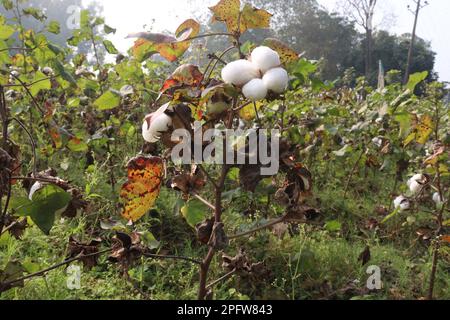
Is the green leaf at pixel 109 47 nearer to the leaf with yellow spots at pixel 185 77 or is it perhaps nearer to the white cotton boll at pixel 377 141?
the leaf with yellow spots at pixel 185 77

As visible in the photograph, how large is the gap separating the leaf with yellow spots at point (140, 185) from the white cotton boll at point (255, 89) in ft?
0.90

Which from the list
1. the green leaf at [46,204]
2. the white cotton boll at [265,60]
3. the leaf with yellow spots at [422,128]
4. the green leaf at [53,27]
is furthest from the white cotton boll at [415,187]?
the green leaf at [53,27]

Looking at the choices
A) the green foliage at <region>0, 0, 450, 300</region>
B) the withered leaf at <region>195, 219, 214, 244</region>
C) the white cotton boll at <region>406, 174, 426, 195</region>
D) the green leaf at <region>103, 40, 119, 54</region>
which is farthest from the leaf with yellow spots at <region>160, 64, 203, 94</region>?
the green leaf at <region>103, 40, 119, 54</region>

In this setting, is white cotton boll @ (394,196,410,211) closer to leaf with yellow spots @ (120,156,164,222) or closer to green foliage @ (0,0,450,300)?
green foliage @ (0,0,450,300)

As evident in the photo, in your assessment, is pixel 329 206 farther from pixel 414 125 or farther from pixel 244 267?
pixel 244 267

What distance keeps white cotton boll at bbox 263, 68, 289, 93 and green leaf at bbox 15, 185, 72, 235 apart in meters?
0.47

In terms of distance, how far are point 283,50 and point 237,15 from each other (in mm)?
126

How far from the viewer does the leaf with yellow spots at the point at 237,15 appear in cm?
92

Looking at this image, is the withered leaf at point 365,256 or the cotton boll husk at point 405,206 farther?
the withered leaf at point 365,256

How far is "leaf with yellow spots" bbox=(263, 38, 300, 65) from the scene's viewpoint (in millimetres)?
944

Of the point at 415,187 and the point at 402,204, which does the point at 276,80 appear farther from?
the point at 415,187

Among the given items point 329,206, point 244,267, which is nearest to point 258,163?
point 244,267
